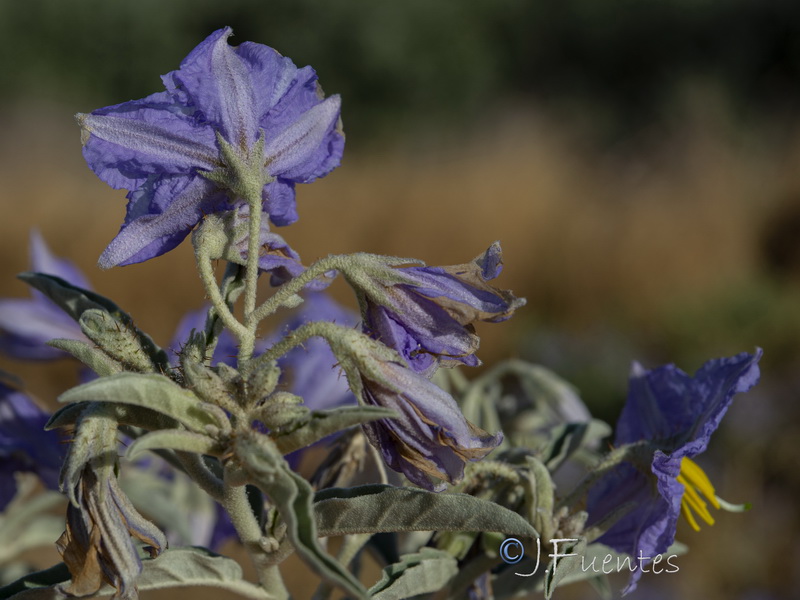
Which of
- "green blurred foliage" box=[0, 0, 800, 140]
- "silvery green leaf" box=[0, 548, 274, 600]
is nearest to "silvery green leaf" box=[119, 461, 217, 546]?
"silvery green leaf" box=[0, 548, 274, 600]

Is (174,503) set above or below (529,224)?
below

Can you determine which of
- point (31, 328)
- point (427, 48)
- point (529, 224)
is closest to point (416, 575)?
point (31, 328)

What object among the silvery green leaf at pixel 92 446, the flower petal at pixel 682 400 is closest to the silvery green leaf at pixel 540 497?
the flower petal at pixel 682 400

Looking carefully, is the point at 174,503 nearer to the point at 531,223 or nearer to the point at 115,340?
the point at 115,340

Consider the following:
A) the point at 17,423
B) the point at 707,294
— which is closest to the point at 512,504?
the point at 17,423

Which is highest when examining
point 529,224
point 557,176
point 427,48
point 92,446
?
point 427,48

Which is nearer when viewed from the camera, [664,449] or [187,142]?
[187,142]

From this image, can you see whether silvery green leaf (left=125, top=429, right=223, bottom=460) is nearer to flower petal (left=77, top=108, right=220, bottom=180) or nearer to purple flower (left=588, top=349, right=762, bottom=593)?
flower petal (left=77, top=108, right=220, bottom=180)

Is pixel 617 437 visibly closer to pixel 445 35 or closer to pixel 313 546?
pixel 313 546

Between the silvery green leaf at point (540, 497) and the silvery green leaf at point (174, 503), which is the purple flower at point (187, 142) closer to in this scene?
the silvery green leaf at point (540, 497)
